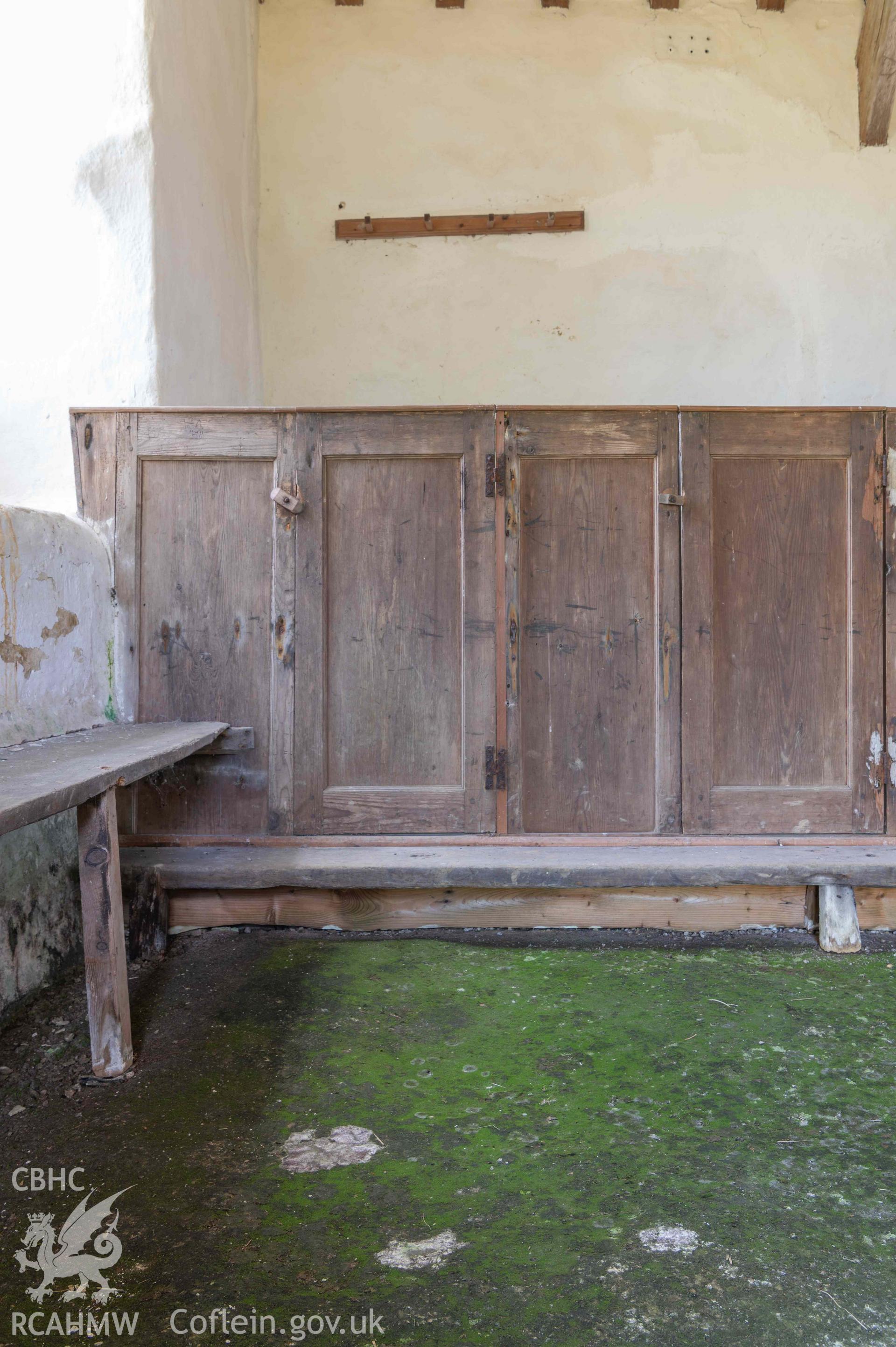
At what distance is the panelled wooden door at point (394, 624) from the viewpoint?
320cm

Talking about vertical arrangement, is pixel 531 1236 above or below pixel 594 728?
below

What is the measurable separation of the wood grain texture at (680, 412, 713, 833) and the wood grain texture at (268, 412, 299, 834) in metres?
1.29

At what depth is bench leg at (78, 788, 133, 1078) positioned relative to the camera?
216 centimetres

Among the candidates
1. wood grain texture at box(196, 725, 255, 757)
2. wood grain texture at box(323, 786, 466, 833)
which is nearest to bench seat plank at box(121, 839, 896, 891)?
wood grain texture at box(323, 786, 466, 833)

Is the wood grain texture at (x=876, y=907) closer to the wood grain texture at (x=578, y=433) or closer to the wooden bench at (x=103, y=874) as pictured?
the wood grain texture at (x=578, y=433)

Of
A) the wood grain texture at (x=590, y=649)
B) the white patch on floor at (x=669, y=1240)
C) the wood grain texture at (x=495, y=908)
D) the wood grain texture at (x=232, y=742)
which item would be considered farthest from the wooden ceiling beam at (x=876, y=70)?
the white patch on floor at (x=669, y=1240)

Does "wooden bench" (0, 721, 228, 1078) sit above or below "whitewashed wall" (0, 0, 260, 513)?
below

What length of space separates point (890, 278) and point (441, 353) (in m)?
2.37

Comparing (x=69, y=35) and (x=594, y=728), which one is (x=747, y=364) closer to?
(x=594, y=728)

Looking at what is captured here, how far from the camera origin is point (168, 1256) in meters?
1.55

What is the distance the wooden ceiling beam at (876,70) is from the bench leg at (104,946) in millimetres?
5129

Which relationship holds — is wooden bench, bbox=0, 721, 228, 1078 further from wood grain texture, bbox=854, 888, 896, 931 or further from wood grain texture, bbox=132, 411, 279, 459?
wood grain texture, bbox=854, 888, 896, 931

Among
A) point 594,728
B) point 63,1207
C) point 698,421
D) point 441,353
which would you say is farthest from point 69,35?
point 63,1207

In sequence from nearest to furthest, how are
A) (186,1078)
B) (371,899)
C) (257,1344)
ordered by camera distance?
(257,1344) < (186,1078) < (371,899)
